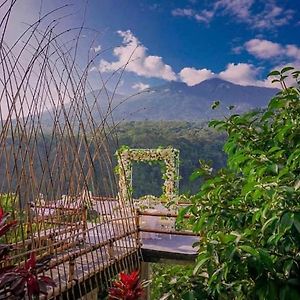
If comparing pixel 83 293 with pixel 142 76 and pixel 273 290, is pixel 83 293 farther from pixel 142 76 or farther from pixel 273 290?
pixel 142 76

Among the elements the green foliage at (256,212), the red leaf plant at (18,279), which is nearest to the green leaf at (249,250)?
the green foliage at (256,212)

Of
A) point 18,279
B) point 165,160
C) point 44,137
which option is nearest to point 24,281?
point 18,279

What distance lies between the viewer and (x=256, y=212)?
119 cm

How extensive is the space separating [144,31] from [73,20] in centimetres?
1643

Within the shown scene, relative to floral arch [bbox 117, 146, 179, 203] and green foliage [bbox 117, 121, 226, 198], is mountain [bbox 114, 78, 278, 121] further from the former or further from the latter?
floral arch [bbox 117, 146, 179, 203]

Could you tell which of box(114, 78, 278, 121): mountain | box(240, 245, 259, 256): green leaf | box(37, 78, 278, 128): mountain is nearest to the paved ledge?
box(240, 245, 259, 256): green leaf

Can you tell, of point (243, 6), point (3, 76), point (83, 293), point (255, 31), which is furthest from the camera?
point (255, 31)

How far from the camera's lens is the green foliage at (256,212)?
1.00m

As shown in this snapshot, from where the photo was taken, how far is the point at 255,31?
1886 centimetres

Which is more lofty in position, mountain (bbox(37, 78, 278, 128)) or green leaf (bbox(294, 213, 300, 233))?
mountain (bbox(37, 78, 278, 128))

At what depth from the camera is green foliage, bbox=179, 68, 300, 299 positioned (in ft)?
3.27

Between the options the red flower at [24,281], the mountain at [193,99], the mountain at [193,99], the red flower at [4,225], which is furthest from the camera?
the mountain at [193,99]

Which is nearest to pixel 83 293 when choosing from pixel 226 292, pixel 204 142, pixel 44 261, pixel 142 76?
pixel 44 261

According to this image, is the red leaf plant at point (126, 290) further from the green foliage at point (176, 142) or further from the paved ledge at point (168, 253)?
the green foliage at point (176, 142)
